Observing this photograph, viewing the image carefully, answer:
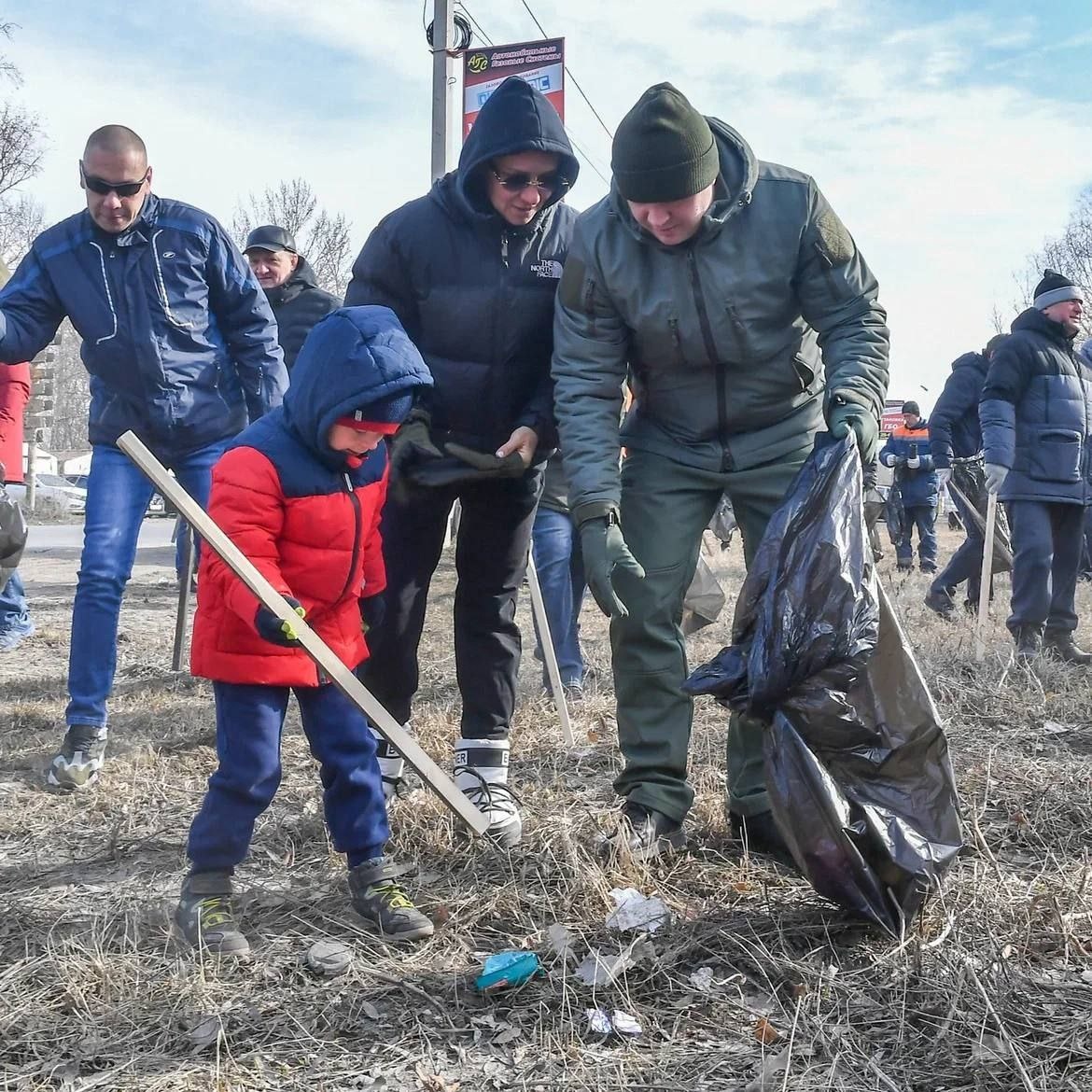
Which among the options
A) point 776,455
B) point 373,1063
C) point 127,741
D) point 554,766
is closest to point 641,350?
point 776,455

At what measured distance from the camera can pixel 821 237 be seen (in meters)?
2.84

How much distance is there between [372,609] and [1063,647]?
175 inches

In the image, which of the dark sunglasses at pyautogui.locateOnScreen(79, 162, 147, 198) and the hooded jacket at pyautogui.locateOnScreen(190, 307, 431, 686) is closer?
the hooded jacket at pyautogui.locateOnScreen(190, 307, 431, 686)

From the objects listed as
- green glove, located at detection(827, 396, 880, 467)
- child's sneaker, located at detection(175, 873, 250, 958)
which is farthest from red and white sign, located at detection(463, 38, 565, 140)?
child's sneaker, located at detection(175, 873, 250, 958)

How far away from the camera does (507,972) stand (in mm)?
2287

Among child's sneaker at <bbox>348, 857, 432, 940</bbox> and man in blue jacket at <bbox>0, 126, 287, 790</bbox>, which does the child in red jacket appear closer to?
child's sneaker at <bbox>348, 857, 432, 940</bbox>

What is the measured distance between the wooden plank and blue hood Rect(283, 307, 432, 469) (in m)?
0.33

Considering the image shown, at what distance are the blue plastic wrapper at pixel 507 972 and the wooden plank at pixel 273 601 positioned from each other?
46 centimetres

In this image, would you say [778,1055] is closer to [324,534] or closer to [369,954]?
[369,954]

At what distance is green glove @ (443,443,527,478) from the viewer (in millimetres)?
3113

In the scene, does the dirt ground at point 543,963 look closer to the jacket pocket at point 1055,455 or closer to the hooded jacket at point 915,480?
the jacket pocket at point 1055,455

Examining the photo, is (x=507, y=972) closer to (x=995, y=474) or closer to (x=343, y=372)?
(x=343, y=372)

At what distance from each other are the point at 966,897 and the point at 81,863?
2.31 meters

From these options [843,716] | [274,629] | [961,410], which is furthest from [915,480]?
[274,629]
